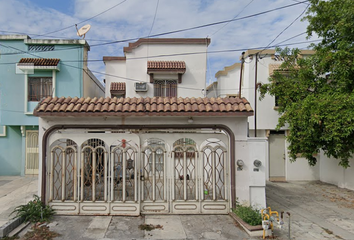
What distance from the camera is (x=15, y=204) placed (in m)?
6.67

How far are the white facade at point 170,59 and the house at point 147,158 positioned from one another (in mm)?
5979

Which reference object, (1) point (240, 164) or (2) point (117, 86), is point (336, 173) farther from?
(2) point (117, 86)

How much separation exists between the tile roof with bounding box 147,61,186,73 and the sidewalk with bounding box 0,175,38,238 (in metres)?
7.09

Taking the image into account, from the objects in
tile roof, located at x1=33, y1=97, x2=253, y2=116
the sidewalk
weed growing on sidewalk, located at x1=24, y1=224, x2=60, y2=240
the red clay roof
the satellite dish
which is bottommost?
the sidewalk

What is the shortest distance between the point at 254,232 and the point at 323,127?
4.82 metres

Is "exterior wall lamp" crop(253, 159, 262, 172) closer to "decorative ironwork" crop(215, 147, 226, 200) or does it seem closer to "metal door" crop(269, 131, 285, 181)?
"decorative ironwork" crop(215, 147, 226, 200)

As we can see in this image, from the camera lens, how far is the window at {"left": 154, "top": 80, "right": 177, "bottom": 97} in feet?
39.5

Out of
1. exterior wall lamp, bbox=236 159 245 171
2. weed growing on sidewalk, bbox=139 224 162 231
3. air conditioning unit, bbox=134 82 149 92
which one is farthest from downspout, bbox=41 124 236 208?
air conditioning unit, bbox=134 82 149 92

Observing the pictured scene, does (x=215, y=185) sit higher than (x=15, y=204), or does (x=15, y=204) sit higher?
(x=215, y=185)

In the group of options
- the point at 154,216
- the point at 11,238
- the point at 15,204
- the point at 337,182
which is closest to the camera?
the point at 11,238

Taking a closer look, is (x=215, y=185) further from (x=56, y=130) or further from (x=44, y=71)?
(x=44, y=71)

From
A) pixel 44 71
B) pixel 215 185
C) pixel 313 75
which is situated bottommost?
pixel 215 185

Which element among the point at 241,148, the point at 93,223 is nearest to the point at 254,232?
the point at 241,148

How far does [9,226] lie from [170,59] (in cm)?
955
